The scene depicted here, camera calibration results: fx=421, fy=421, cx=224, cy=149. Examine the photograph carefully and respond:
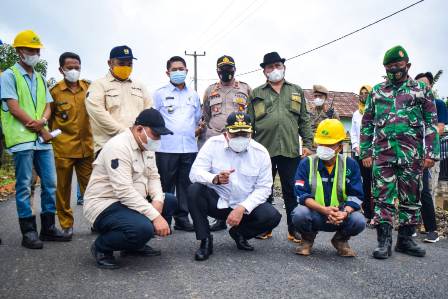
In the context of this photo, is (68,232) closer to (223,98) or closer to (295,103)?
(223,98)

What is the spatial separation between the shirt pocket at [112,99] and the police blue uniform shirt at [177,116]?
690 millimetres

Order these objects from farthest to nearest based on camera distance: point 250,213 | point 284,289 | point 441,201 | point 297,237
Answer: point 441,201 → point 297,237 → point 250,213 → point 284,289

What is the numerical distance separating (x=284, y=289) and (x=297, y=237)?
178 centimetres

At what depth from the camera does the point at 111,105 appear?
4996 millimetres

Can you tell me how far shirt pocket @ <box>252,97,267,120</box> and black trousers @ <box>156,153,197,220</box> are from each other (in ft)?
3.47

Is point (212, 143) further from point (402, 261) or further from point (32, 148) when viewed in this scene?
point (402, 261)

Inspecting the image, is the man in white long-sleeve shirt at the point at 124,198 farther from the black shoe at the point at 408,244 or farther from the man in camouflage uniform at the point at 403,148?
the black shoe at the point at 408,244

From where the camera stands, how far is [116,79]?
5.11m

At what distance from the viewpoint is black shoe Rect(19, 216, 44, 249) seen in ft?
14.2

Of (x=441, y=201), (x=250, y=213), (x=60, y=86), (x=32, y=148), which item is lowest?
(x=441, y=201)

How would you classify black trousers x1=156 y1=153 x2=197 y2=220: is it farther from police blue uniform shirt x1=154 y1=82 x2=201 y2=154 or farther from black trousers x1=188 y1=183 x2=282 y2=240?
black trousers x1=188 y1=183 x2=282 y2=240

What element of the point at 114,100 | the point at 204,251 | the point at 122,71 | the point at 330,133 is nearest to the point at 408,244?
the point at 330,133

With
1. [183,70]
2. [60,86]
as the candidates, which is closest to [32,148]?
[60,86]

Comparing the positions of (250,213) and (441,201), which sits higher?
(250,213)
